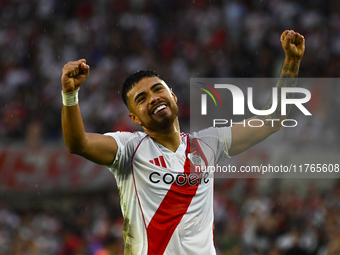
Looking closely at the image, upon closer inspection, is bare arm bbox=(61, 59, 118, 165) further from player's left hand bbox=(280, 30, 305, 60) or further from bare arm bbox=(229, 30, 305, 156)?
player's left hand bbox=(280, 30, 305, 60)

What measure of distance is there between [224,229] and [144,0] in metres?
6.59

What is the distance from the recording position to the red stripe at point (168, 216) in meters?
3.01

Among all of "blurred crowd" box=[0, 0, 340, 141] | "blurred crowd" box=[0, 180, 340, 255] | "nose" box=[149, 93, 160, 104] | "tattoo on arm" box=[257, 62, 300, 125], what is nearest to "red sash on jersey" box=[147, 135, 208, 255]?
"nose" box=[149, 93, 160, 104]

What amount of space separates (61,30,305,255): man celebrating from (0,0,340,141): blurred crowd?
5.84 m

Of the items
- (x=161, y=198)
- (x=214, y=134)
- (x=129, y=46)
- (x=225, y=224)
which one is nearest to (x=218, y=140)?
(x=214, y=134)

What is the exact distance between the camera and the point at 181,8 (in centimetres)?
1155

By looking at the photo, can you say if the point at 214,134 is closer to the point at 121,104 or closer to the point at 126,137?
the point at 126,137

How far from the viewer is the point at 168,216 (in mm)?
3051

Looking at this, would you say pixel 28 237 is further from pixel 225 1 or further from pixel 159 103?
pixel 225 1

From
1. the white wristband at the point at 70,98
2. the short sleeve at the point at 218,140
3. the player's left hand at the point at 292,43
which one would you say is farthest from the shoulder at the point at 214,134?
the white wristband at the point at 70,98

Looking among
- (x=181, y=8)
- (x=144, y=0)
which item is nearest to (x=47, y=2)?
(x=144, y=0)

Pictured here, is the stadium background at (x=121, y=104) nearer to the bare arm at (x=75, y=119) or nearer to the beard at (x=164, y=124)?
the beard at (x=164, y=124)

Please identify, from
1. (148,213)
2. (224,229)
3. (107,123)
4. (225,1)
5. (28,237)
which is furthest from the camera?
(225,1)

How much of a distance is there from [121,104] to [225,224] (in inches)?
135
